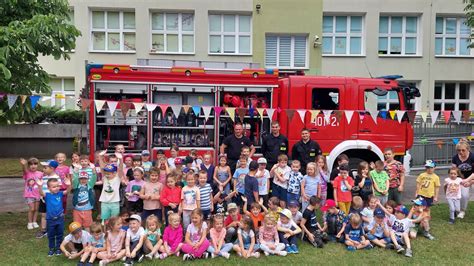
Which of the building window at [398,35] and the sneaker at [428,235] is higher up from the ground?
the building window at [398,35]

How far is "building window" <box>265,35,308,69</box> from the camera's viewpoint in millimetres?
18828

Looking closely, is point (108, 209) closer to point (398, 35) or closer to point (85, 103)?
point (85, 103)

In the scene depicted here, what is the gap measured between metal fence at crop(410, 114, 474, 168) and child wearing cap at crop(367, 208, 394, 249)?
724 centimetres

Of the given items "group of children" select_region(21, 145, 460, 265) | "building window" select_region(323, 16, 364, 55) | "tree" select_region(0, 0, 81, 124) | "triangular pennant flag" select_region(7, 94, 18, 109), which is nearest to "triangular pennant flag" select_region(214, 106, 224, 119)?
"group of children" select_region(21, 145, 460, 265)

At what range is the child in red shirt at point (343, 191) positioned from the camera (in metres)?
7.15

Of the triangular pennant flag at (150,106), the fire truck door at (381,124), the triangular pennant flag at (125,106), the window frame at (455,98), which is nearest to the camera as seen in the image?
the triangular pennant flag at (125,106)

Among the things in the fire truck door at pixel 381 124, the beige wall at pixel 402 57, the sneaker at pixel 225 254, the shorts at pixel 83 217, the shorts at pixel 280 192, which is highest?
the beige wall at pixel 402 57

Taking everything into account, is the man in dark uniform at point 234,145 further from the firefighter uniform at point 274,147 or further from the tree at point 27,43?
the tree at point 27,43

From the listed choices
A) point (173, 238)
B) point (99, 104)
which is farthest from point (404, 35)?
point (173, 238)

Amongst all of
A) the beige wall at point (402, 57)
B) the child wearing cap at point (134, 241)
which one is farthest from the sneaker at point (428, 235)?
the beige wall at point (402, 57)

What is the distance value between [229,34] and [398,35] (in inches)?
323

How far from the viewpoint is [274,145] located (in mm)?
8039

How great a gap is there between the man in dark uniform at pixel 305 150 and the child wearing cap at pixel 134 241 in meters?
3.48

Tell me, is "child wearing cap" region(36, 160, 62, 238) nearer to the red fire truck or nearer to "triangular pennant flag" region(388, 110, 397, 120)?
the red fire truck
